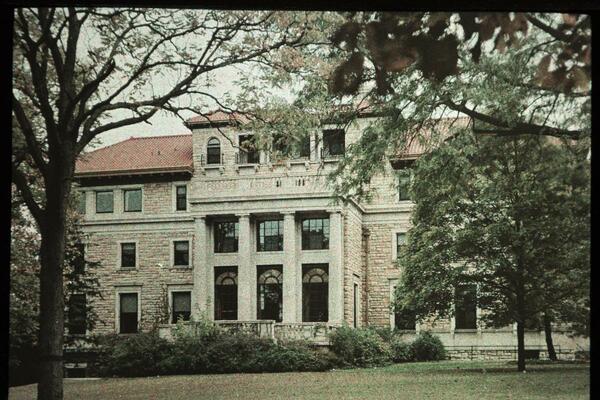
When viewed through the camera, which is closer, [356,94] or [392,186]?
[356,94]

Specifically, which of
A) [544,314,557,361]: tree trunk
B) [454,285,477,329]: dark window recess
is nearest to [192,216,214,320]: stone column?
[454,285,477,329]: dark window recess

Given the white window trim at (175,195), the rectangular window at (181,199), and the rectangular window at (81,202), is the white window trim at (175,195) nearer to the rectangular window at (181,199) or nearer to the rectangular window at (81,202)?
the rectangular window at (181,199)

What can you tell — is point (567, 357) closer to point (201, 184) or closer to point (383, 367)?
point (383, 367)

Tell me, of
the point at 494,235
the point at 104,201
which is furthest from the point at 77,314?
the point at 494,235

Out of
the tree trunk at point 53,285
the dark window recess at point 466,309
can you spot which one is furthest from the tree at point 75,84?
the dark window recess at point 466,309

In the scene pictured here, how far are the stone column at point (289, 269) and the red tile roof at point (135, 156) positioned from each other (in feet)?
2.64

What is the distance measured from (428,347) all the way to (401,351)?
0.63ft

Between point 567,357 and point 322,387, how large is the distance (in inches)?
Answer: 64.9

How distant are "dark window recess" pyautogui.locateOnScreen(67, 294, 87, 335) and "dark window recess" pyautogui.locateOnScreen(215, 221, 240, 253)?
977 mm

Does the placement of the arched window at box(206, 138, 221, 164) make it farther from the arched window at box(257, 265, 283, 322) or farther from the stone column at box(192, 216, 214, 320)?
the arched window at box(257, 265, 283, 322)

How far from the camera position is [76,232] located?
201 inches

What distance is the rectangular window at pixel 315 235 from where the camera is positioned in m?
5.05

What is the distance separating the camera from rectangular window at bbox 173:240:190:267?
496 centimetres

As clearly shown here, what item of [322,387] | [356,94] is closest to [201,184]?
[356,94]
